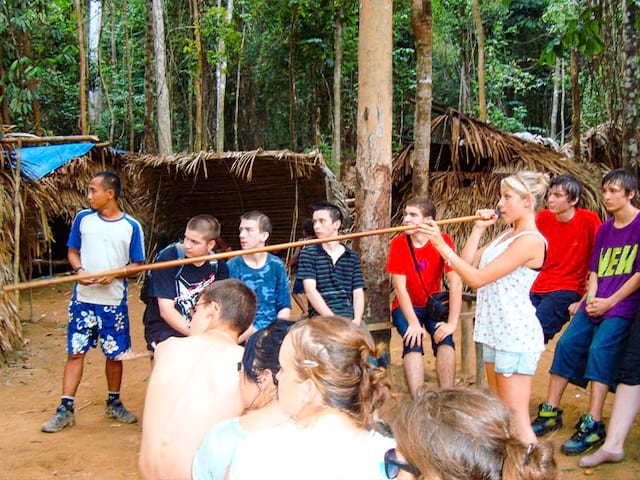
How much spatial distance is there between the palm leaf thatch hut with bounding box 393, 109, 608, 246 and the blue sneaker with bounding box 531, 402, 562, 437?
3760 millimetres

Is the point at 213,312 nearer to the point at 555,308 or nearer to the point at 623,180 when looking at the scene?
the point at 623,180

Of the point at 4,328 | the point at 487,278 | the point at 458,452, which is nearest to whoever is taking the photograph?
the point at 458,452

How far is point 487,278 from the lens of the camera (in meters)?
3.24

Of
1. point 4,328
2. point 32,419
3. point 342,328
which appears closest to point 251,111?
point 4,328

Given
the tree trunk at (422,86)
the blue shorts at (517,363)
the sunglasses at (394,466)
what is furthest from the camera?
the tree trunk at (422,86)

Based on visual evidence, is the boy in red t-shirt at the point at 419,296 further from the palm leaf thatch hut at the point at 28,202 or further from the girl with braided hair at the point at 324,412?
the palm leaf thatch hut at the point at 28,202

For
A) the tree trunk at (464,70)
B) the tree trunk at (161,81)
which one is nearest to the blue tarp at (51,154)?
the tree trunk at (161,81)

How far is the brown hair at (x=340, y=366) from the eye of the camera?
166 centimetres

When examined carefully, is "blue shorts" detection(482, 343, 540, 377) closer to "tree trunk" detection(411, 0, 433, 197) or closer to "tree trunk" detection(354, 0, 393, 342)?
"tree trunk" detection(354, 0, 393, 342)

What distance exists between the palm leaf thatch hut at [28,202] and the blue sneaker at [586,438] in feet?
14.6

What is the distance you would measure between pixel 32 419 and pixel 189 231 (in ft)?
6.54

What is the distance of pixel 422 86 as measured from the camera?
17.3ft

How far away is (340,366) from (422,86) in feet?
13.2

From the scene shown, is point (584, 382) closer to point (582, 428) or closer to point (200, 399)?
point (582, 428)
